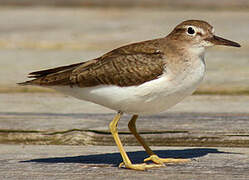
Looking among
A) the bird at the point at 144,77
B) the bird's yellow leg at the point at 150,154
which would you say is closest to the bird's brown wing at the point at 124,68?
the bird at the point at 144,77

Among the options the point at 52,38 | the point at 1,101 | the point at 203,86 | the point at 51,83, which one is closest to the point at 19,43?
the point at 52,38

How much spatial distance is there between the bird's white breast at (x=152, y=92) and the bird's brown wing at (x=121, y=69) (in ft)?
0.20

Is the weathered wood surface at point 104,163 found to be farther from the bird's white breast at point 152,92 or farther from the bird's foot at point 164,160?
the bird's white breast at point 152,92

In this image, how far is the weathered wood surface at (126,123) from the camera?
5.38 meters

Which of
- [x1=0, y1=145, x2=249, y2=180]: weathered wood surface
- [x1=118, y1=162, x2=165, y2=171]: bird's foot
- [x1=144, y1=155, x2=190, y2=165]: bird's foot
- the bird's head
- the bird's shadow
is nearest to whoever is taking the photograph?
[x1=0, y1=145, x2=249, y2=180]: weathered wood surface

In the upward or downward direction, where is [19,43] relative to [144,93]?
downward

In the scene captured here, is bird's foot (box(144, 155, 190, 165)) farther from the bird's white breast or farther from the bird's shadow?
the bird's white breast

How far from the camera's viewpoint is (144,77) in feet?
16.1

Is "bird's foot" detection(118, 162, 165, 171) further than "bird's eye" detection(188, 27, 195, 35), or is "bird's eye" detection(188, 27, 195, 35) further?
"bird's eye" detection(188, 27, 195, 35)

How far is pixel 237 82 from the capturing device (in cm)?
718

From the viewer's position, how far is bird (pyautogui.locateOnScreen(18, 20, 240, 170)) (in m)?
4.84

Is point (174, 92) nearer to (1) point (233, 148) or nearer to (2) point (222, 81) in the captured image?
(1) point (233, 148)

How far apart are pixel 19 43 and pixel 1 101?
3.02m

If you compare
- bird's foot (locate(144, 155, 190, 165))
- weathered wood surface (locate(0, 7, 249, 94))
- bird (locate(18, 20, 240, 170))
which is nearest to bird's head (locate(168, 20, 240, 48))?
bird (locate(18, 20, 240, 170))
